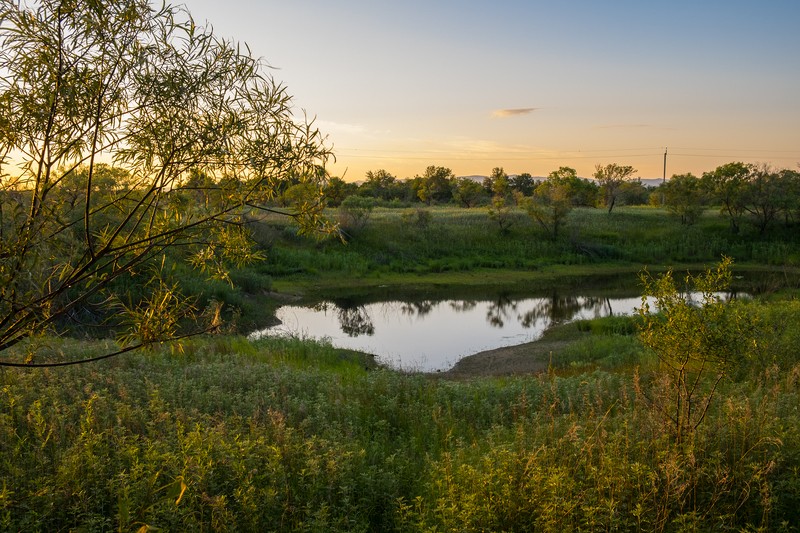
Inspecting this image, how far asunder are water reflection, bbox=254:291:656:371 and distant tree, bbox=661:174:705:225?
86.7 feet

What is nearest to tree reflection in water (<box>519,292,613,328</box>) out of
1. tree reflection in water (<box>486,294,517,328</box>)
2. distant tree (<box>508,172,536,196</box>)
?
tree reflection in water (<box>486,294,517,328</box>)

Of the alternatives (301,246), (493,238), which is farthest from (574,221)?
(301,246)

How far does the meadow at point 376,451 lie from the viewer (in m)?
5.32

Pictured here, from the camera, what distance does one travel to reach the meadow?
532 cm

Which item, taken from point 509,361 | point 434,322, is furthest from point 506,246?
point 509,361

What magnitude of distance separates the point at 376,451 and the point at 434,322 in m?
20.2

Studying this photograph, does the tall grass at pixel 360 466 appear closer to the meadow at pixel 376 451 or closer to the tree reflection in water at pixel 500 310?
the meadow at pixel 376 451

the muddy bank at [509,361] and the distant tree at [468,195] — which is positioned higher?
the distant tree at [468,195]

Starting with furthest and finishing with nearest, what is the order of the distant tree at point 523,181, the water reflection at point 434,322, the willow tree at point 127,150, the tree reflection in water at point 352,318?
the distant tree at point 523,181 < the tree reflection in water at point 352,318 < the water reflection at point 434,322 < the willow tree at point 127,150

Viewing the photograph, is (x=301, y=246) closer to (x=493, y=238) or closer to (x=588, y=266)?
(x=493, y=238)

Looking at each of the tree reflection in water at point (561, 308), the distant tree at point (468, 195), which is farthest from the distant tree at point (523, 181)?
the tree reflection in water at point (561, 308)

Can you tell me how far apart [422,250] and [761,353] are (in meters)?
33.9

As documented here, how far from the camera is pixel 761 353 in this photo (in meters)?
11.7

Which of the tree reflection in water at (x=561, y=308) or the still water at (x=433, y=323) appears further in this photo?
the tree reflection in water at (x=561, y=308)
